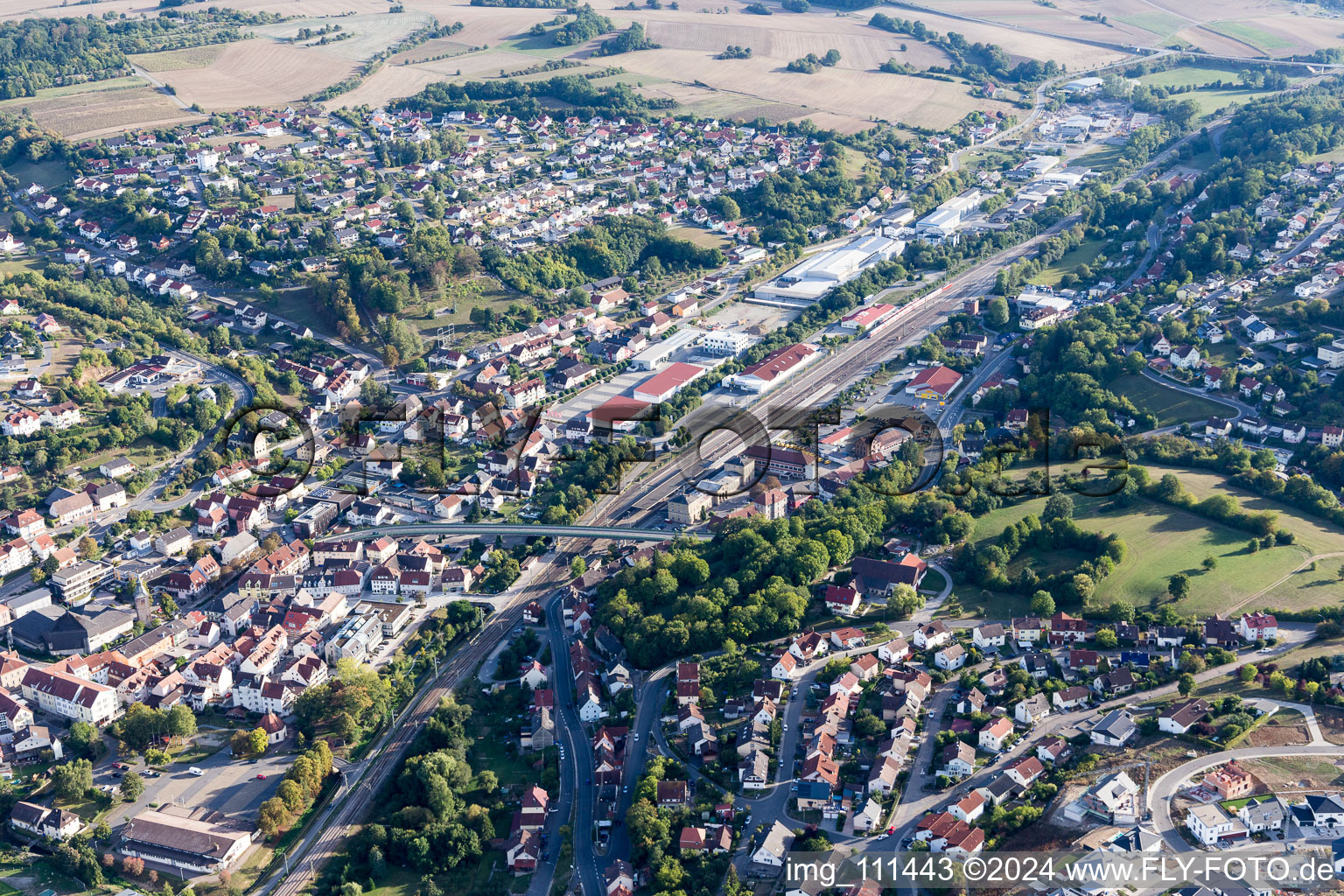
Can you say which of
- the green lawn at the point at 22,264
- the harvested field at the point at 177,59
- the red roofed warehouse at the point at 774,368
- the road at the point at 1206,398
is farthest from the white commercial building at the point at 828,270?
the harvested field at the point at 177,59

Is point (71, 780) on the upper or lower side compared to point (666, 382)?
lower

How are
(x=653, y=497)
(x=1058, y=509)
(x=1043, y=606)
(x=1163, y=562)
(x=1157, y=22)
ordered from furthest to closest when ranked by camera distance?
A: (x=1157, y=22) → (x=653, y=497) → (x=1058, y=509) → (x=1163, y=562) → (x=1043, y=606)

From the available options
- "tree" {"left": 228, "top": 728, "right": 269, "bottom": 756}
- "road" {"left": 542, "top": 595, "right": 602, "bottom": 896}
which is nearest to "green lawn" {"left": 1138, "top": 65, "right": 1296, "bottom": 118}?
"road" {"left": 542, "top": 595, "right": 602, "bottom": 896}

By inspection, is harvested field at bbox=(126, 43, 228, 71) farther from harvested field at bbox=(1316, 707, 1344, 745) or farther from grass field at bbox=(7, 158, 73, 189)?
harvested field at bbox=(1316, 707, 1344, 745)

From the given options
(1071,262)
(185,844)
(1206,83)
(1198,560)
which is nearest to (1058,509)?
(1198,560)

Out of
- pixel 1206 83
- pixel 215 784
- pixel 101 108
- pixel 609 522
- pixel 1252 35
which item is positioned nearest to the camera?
pixel 215 784

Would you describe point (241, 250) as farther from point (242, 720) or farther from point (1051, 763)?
point (1051, 763)

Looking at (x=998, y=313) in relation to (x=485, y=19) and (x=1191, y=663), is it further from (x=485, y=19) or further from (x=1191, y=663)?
(x=485, y=19)
